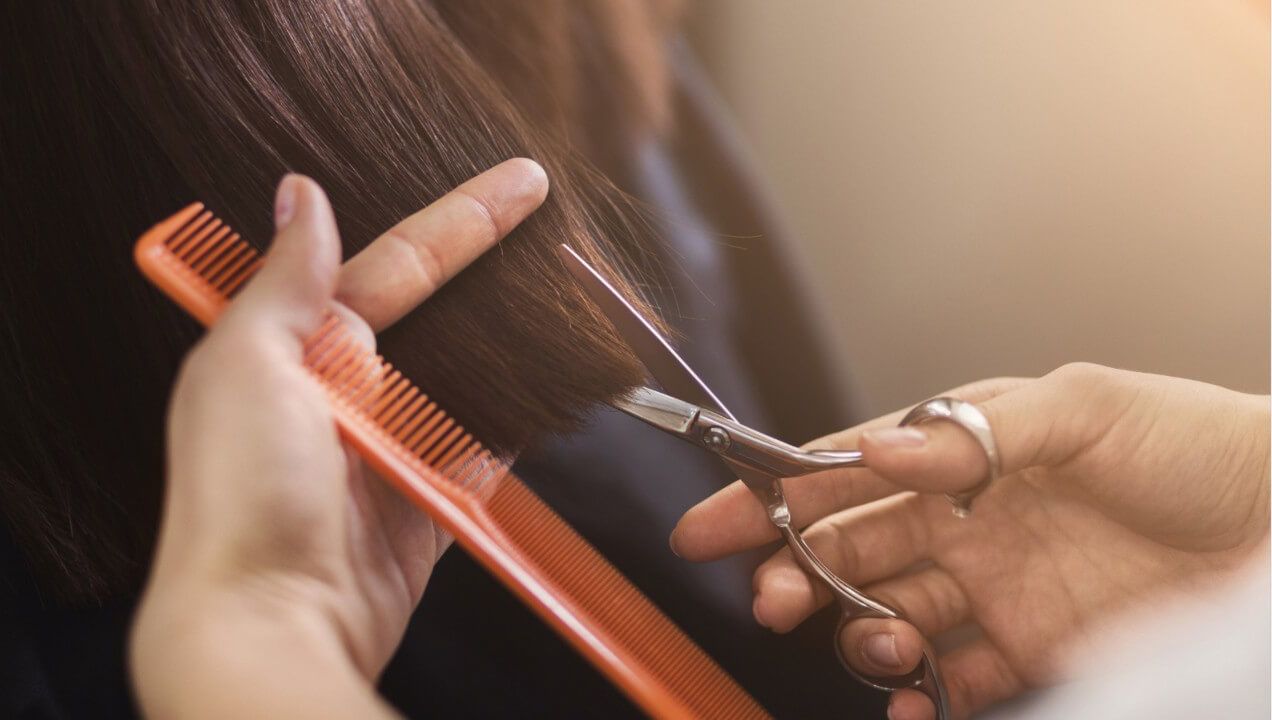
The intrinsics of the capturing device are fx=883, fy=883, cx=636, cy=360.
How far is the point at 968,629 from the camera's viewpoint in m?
0.59

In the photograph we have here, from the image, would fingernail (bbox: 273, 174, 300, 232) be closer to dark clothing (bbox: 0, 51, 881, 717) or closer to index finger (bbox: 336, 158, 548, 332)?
index finger (bbox: 336, 158, 548, 332)

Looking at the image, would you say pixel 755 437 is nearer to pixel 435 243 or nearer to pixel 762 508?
pixel 762 508

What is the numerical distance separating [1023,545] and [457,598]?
0.36 metres

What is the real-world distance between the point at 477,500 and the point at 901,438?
0.73 feet

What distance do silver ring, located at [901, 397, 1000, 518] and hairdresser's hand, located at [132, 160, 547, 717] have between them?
0.97 feet

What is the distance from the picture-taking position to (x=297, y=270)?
41cm

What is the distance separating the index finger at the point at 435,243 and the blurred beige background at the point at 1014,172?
23cm

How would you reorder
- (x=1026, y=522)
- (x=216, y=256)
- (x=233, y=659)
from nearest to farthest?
(x=233, y=659) < (x=216, y=256) < (x=1026, y=522)

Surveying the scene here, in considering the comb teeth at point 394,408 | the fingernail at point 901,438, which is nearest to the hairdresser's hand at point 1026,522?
the fingernail at point 901,438

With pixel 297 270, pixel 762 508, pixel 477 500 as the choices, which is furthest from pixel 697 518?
pixel 297 270

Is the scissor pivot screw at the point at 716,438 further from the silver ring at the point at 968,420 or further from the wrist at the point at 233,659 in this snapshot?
the wrist at the point at 233,659

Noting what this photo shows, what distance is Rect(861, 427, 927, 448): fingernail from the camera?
467 mm

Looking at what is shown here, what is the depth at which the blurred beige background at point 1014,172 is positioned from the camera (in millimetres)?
603

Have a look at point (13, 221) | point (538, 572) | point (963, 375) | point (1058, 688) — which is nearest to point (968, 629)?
point (1058, 688)
